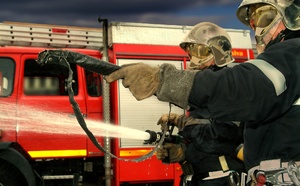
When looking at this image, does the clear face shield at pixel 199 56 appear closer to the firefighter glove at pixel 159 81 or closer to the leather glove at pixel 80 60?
the leather glove at pixel 80 60

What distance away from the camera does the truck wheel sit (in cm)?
586

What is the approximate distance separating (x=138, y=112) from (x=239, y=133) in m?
3.45

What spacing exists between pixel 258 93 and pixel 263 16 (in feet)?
2.24

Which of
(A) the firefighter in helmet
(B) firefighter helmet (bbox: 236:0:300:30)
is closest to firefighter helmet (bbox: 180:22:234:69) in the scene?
(B) firefighter helmet (bbox: 236:0:300:30)

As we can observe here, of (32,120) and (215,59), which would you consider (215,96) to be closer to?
(215,59)

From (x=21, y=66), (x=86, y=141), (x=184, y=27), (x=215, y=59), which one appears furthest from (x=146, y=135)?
(x=184, y=27)

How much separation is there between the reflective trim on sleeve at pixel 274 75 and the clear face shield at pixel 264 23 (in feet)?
1.55

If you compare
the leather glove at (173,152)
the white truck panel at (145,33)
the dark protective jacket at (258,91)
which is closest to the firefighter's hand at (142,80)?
the dark protective jacket at (258,91)

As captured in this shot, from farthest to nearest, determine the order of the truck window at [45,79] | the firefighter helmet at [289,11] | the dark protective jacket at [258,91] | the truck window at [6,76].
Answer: the truck window at [45,79] → the truck window at [6,76] → the firefighter helmet at [289,11] → the dark protective jacket at [258,91]

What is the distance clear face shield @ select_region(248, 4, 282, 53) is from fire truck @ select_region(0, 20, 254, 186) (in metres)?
4.43

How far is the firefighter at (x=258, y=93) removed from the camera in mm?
1604

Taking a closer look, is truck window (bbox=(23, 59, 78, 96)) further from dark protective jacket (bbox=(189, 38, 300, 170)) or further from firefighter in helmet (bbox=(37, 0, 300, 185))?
dark protective jacket (bbox=(189, 38, 300, 170))

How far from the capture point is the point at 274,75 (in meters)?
→ 1.64

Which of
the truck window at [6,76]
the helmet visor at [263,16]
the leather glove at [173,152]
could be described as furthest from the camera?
the truck window at [6,76]
